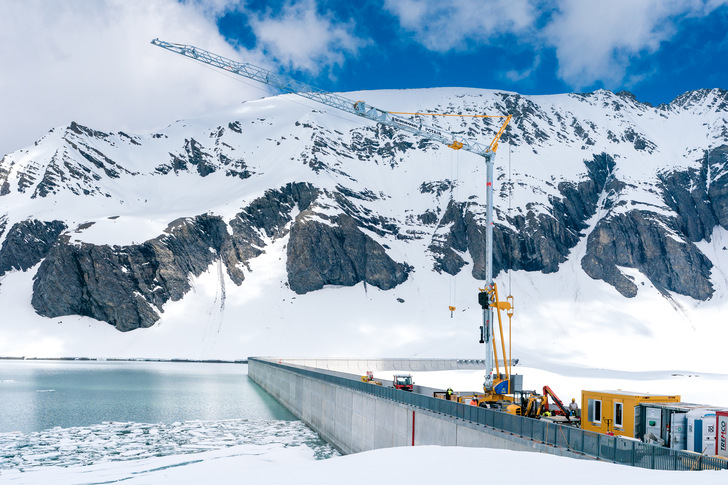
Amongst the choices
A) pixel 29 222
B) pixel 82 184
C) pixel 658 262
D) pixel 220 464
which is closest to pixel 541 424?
pixel 220 464

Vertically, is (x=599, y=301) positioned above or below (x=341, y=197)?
below

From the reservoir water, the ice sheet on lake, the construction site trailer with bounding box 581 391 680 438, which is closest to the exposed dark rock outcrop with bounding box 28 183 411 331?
the reservoir water

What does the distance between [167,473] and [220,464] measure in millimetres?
2872

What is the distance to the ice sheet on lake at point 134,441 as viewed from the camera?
32.7m

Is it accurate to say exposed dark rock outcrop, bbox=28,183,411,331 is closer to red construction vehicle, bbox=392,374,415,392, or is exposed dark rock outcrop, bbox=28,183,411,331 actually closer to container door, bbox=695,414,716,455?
red construction vehicle, bbox=392,374,415,392

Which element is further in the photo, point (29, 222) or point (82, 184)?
point (82, 184)

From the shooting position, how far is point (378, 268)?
168500 mm

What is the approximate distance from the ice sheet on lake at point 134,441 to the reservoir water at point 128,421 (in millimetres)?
48

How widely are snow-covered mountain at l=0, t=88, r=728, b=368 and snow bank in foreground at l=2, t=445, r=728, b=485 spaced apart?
10841cm

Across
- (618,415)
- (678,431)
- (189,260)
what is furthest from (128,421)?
(189,260)

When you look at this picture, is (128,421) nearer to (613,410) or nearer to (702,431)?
(613,410)

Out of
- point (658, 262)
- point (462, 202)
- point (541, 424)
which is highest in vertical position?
point (462, 202)

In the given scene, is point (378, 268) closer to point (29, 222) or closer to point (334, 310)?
point (334, 310)

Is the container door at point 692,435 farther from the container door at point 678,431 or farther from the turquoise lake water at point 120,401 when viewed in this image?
the turquoise lake water at point 120,401
